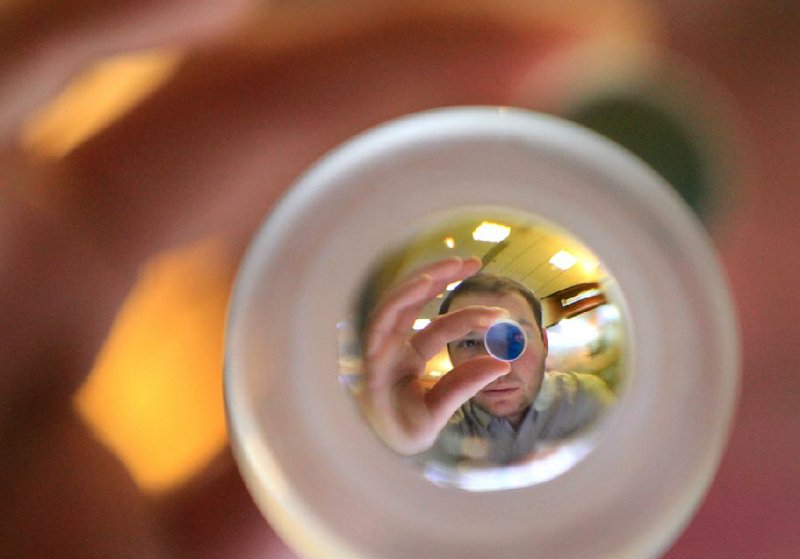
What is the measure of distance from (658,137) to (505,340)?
22 centimetres

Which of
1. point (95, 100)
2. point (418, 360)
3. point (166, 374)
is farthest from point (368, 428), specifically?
point (95, 100)

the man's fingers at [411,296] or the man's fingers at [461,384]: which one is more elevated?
the man's fingers at [411,296]

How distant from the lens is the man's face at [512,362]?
36cm

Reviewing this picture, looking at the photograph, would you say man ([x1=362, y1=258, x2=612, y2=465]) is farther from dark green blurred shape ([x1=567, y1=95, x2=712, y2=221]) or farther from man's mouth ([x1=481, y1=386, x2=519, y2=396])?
dark green blurred shape ([x1=567, y1=95, x2=712, y2=221])

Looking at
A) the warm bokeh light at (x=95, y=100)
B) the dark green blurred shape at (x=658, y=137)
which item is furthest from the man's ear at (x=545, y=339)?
the warm bokeh light at (x=95, y=100)

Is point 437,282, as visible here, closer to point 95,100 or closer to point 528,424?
point 528,424

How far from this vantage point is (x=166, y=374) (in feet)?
1.51

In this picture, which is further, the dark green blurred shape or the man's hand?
the dark green blurred shape

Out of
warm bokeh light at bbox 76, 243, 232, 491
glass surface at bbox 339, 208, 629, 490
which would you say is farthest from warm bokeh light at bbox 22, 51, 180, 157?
glass surface at bbox 339, 208, 629, 490

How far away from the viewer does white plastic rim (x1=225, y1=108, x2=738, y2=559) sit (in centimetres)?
33

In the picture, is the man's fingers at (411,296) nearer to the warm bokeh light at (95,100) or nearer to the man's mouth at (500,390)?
the man's mouth at (500,390)

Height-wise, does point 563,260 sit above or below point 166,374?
above

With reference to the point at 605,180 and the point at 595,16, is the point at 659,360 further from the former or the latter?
the point at 595,16

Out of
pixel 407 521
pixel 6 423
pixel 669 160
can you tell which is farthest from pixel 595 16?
pixel 6 423
